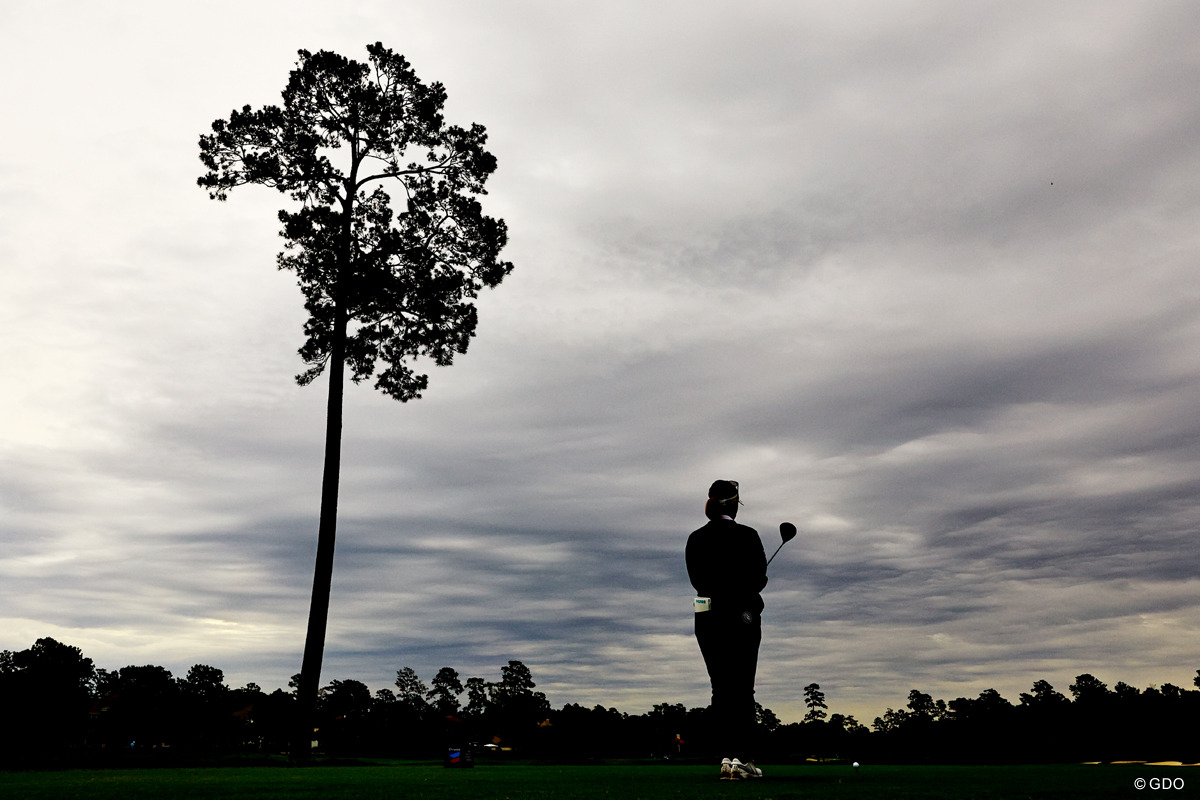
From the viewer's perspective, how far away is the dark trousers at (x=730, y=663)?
9719mm

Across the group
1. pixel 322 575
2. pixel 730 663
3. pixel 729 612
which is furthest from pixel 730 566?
pixel 322 575

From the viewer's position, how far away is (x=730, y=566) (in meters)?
10.0

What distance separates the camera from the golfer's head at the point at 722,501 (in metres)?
10.5

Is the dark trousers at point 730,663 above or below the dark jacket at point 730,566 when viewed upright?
below

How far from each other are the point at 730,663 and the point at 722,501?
5.80ft

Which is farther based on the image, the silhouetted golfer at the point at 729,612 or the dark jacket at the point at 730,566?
the dark jacket at the point at 730,566

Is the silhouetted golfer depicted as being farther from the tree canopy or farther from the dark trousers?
the tree canopy

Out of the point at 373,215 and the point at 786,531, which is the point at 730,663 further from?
the point at 373,215

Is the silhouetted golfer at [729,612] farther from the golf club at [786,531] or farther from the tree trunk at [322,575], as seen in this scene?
the tree trunk at [322,575]

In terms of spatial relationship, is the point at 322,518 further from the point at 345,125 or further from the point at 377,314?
the point at 345,125

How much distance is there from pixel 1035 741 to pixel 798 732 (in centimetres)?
581

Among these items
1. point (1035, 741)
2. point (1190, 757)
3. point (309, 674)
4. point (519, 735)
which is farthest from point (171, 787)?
point (519, 735)

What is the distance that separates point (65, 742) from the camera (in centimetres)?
9138

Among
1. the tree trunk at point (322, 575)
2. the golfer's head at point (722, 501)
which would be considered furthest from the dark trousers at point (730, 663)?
the tree trunk at point (322, 575)
